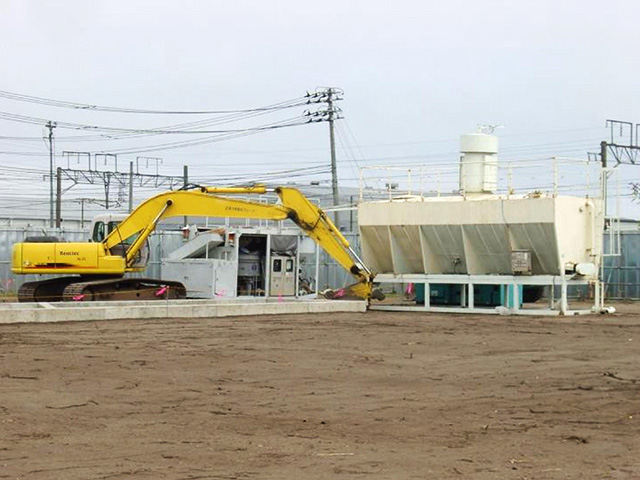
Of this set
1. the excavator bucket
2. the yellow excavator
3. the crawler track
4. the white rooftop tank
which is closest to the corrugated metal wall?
the white rooftop tank

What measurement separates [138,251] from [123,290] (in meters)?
1.43

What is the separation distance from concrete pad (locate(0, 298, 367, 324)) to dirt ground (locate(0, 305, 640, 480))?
3.99 feet

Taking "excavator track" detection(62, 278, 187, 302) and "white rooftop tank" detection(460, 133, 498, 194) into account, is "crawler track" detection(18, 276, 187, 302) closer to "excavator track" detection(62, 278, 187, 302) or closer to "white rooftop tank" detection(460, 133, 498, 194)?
"excavator track" detection(62, 278, 187, 302)

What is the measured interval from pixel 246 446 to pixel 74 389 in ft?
13.8

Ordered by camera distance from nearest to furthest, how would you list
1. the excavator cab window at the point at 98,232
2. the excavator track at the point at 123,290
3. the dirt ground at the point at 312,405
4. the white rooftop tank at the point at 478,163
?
1. the dirt ground at the point at 312,405
2. the excavator track at the point at 123,290
3. the white rooftop tank at the point at 478,163
4. the excavator cab window at the point at 98,232

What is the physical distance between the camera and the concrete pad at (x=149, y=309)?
2420cm

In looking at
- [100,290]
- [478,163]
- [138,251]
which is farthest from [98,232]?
[478,163]

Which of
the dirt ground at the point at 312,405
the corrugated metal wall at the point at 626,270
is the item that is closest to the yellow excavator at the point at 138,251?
the dirt ground at the point at 312,405

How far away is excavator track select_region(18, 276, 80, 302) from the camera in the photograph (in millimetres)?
32562

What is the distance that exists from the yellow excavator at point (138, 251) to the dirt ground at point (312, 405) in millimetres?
7885

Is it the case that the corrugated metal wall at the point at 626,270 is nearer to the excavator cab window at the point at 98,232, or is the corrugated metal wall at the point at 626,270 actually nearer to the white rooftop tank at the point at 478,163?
the white rooftop tank at the point at 478,163

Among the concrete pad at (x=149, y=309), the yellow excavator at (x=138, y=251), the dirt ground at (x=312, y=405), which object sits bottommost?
the dirt ground at (x=312, y=405)

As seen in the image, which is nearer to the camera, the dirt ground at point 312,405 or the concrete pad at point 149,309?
the dirt ground at point 312,405

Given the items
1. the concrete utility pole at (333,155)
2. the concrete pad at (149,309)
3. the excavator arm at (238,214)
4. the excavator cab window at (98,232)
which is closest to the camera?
the concrete pad at (149,309)
